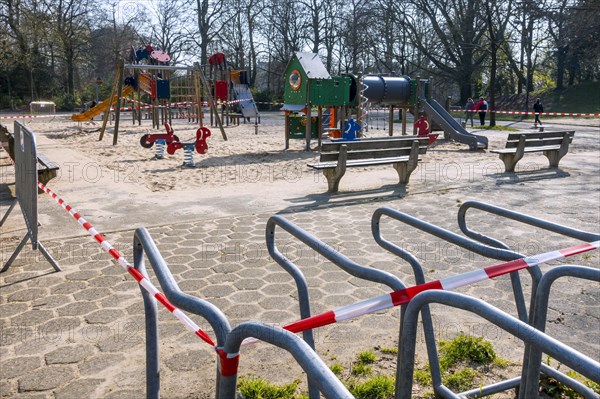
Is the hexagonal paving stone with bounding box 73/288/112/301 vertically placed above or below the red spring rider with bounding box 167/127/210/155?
below

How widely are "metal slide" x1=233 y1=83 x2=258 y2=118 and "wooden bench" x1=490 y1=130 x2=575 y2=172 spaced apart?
15.5 metres

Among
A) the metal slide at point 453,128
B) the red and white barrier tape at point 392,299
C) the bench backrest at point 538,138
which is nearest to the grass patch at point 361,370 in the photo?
the red and white barrier tape at point 392,299

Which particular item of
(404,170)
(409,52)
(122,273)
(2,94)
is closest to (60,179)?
(122,273)

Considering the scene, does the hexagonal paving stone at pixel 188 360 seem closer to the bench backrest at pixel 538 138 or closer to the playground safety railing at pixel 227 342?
the playground safety railing at pixel 227 342

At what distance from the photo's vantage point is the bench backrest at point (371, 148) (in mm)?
8375

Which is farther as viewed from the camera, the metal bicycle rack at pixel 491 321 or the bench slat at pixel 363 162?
the bench slat at pixel 363 162

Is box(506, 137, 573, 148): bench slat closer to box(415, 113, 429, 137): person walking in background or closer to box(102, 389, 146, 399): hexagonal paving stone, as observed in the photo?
box(415, 113, 429, 137): person walking in background

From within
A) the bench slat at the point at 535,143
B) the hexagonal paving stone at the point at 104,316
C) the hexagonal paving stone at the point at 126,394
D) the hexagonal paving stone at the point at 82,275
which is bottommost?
the hexagonal paving stone at the point at 126,394

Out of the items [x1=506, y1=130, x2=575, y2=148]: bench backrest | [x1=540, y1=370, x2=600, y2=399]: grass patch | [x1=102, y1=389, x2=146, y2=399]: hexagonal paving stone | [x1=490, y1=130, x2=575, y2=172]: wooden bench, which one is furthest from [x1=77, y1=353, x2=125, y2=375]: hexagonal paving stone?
[x1=506, y1=130, x2=575, y2=148]: bench backrest

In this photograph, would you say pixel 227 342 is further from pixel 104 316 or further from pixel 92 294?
pixel 92 294

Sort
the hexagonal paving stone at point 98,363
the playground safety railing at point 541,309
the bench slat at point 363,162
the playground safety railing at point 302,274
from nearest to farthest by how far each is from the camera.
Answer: the playground safety railing at point 541,309
the playground safety railing at point 302,274
the hexagonal paving stone at point 98,363
the bench slat at point 363,162

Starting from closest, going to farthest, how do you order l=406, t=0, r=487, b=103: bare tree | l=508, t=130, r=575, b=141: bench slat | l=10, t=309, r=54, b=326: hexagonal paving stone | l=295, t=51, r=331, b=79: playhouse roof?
l=10, t=309, r=54, b=326: hexagonal paving stone
l=508, t=130, r=575, b=141: bench slat
l=295, t=51, r=331, b=79: playhouse roof
l=406, t=0, r=487, b=103: bare tree

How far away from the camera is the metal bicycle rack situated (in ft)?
4.75

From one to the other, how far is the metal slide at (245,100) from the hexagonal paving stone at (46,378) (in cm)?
2201
